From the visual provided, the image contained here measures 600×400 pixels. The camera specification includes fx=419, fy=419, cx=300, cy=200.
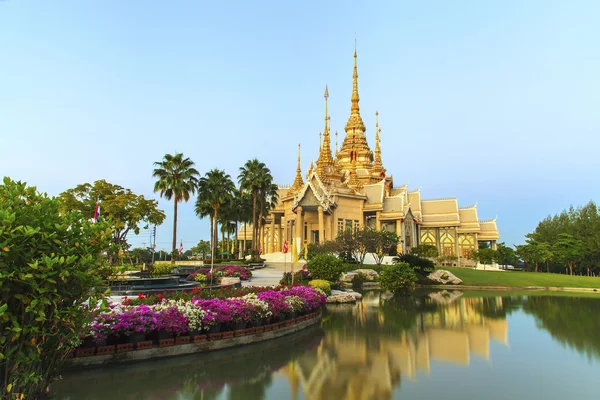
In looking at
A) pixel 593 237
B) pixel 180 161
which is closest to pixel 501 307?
pixel 180 161

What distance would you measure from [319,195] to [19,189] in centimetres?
3911

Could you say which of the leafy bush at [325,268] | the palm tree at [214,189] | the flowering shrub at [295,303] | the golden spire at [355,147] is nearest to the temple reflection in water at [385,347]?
the flowering shrub at [295,303]

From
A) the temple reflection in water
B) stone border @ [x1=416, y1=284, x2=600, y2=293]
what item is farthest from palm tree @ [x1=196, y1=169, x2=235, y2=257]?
the temple reflection in water

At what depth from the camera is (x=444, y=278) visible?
111ft

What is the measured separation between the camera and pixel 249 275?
28.0 metres

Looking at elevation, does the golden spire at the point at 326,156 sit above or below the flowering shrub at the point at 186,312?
above

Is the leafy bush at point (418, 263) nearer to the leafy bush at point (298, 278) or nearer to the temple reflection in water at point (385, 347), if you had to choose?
the leafy bush at point (298, 278)

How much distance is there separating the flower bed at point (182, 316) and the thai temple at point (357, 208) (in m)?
28.1

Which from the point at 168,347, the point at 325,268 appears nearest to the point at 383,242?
the point at 325,268

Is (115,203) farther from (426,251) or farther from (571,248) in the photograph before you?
(571,248)

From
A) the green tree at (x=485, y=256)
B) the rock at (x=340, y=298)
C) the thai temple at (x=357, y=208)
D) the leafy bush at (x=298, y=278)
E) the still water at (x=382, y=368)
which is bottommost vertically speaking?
the still water at (x=382, y=368)

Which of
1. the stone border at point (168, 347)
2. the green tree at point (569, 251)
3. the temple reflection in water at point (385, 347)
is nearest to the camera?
the temple reflection in water at point (385, 347)

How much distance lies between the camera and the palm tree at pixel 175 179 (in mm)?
37906

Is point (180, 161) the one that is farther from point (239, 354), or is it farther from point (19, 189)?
point (19, 189)
